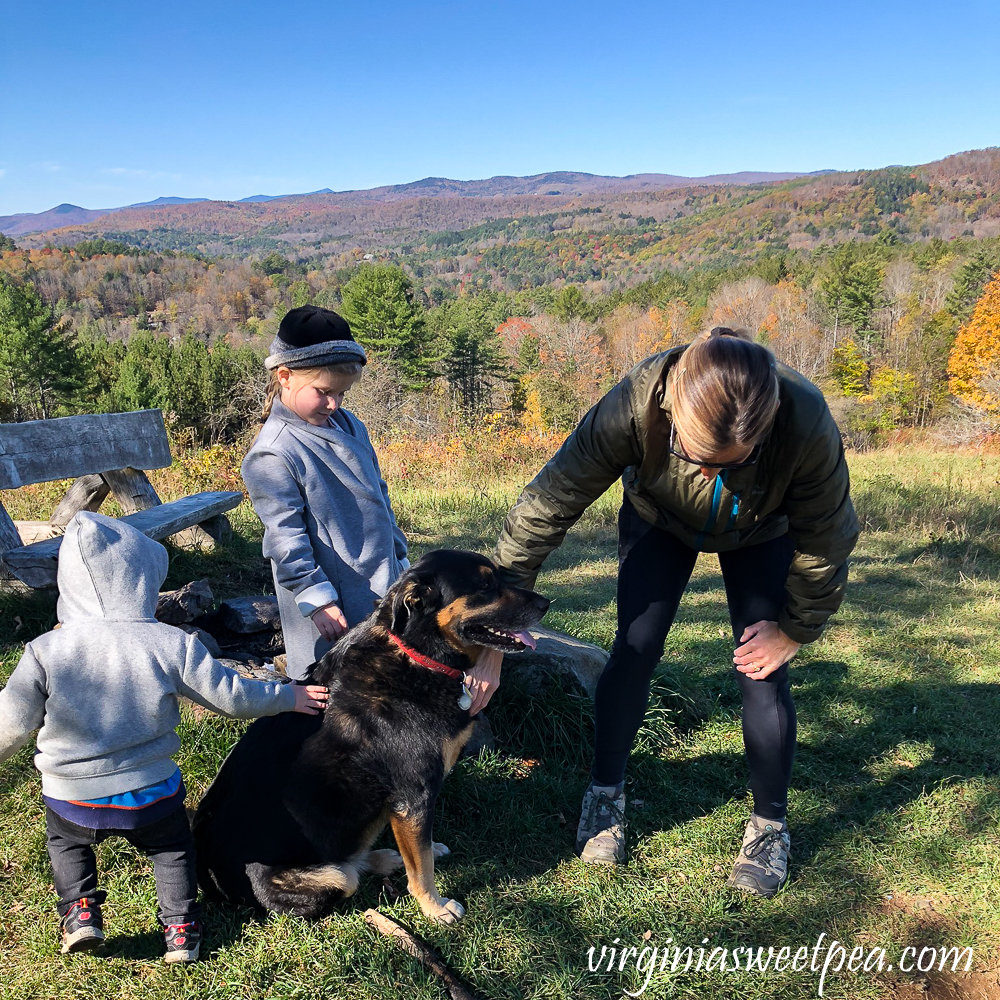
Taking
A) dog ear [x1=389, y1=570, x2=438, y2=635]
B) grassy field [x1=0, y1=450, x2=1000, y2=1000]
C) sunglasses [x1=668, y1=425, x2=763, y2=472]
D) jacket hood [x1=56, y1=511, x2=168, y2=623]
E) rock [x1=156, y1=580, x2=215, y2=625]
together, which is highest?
sunglasses [x1=668, y1=425, x2=763, y2=472]

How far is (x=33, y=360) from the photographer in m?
52.7

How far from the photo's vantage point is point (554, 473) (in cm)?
256

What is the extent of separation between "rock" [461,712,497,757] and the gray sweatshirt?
922 mm

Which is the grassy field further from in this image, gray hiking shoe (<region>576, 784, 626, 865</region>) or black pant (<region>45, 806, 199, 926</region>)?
black pant (<region>45, 806, 199, 926</region>)

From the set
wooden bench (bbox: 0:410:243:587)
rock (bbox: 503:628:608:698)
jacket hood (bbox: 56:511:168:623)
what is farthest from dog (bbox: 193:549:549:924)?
wooden bench (bbox: 0:410:243:587)

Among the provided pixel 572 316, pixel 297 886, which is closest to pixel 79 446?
pixel 297 886

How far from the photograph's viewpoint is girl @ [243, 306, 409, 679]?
9.37ft

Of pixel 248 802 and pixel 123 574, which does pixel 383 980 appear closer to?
pixel 248 802

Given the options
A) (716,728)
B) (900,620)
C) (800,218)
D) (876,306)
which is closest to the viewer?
(716,728)

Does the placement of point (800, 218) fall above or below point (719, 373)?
above

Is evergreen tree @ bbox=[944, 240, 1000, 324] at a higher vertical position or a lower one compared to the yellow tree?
higher

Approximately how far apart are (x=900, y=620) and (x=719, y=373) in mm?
4640

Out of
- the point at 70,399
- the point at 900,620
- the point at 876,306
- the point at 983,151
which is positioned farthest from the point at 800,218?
the point at 900,620

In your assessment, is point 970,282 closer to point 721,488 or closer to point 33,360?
point 721,488
